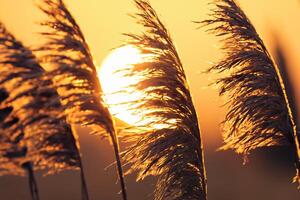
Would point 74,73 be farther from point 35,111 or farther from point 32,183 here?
point 32,183

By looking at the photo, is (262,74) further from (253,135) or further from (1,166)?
(1,166)

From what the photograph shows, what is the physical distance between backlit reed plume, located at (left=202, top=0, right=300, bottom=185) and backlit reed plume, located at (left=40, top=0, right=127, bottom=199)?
142 cm

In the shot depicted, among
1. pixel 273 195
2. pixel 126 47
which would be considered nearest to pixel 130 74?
pixel 126 47

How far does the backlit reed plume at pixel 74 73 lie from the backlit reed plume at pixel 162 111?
1.26ft

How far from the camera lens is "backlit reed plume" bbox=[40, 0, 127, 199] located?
8172 mm

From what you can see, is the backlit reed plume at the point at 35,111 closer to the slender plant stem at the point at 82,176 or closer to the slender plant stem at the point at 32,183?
the slender plant stem at the point at 82,176

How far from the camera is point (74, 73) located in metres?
8.15

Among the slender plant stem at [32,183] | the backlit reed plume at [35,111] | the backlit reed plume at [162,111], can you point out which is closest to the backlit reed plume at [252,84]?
the backlit reed plume at [162,111]

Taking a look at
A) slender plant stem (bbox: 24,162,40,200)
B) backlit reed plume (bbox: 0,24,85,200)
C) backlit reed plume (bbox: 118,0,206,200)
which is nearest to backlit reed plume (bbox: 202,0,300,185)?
backlit reed plume (bbox: 118,0,206,200)

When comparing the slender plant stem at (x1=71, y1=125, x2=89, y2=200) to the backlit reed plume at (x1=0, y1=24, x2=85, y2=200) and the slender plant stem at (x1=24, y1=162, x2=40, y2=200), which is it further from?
the slender plant stem at (x1=24, y1=162, x2=40, y2=200)

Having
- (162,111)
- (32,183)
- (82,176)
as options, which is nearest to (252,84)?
→ (162,111)

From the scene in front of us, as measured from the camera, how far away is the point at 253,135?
27.8 ft

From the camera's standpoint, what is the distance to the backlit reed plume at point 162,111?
8008mm

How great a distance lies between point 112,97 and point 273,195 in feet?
81.5
